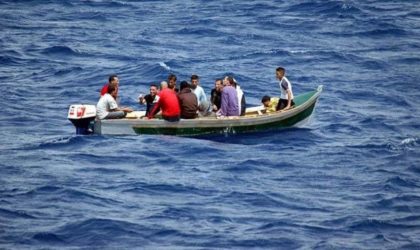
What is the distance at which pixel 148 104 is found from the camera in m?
29.9

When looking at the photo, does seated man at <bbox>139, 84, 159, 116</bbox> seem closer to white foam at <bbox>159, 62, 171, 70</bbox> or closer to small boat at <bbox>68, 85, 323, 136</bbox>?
small boat at <bbox>68, 85, 323, 136</bbox>

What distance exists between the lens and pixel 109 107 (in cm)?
2908

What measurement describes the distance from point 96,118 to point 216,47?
15.5 metres

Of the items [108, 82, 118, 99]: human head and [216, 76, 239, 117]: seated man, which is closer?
[108, 82, 118, 99]: human head

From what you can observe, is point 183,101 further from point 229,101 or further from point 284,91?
point 284,91

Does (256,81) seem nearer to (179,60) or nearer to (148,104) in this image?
(179,60)

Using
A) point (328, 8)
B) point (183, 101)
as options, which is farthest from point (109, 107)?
point (328, 8)

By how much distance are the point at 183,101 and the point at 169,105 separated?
0.58 meters

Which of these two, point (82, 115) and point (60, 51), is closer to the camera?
point (82, 115)

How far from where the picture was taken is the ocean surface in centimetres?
2258

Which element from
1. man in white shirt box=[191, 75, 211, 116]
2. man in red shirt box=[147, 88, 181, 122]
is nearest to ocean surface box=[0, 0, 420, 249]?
man in red shirt box=[147, 88, 181, 122]

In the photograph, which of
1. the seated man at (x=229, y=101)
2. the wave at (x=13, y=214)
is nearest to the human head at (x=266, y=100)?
the seated man at (x=229, y=101)

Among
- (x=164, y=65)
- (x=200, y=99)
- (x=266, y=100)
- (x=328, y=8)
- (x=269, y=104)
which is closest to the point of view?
(x=200, y=99)

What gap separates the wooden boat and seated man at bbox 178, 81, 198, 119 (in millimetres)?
317
